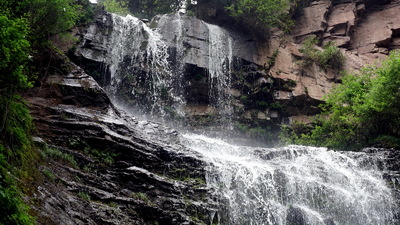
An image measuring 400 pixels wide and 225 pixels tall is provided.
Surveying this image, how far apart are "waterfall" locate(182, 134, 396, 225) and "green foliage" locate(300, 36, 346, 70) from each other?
35.7 ft

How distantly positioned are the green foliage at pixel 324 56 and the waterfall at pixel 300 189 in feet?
35.7

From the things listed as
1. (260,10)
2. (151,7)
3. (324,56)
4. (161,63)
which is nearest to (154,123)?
(161,63)

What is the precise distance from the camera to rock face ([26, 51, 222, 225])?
886 centimetres

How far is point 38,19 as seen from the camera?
13203 mm

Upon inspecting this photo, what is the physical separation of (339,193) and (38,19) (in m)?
13.8

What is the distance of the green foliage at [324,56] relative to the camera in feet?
79.3

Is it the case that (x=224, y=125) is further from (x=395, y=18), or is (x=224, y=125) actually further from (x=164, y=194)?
(x=395, y=18)

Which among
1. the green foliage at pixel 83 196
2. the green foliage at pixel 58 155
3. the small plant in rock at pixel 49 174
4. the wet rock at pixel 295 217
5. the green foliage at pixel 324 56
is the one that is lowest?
the wet rock at pixel 295 217

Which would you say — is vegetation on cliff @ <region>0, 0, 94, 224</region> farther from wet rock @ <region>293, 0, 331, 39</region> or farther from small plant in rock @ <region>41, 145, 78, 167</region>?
wet rock @ <region>293, 0, 331, 39</region>

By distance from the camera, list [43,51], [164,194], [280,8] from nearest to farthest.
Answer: [164,194], [43,51], [280,8]

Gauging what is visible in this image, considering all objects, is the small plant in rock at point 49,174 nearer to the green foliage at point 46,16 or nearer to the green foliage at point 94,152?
the green foliage at point 94,152

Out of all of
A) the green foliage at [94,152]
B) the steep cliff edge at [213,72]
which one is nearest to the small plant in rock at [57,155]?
the green foliage at [94,152]

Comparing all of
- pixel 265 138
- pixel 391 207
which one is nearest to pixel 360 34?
pixel 265 138

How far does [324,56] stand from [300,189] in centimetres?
1440
